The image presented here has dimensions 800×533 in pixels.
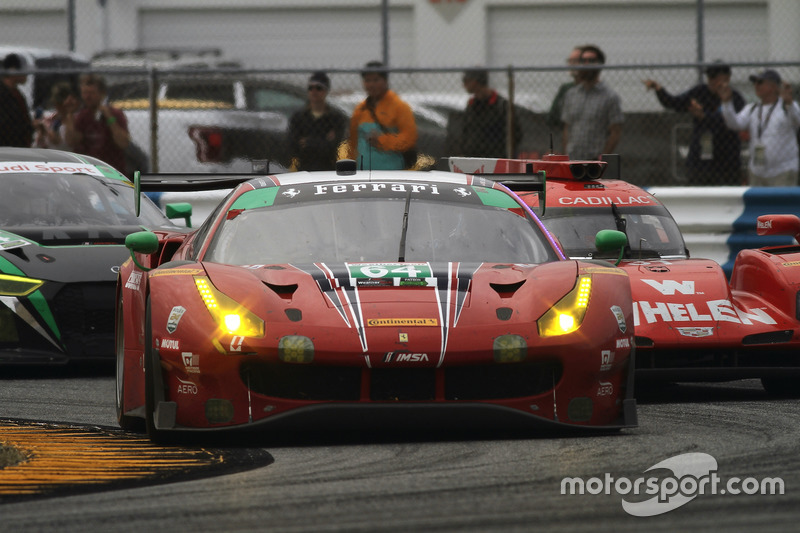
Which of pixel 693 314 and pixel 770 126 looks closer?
pixel 693 314

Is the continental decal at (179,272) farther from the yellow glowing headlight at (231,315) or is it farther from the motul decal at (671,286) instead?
the motul decal at (671,286)

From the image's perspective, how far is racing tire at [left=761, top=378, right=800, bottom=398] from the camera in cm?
846

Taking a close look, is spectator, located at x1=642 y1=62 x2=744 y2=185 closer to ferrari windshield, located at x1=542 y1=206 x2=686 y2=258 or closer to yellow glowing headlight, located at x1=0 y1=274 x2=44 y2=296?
ferrari windshield, located at x1=542 y1=206 x2=686 y2=258

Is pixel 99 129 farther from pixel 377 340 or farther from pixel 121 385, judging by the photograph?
pixel 377 340

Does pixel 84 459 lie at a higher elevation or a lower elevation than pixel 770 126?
lower

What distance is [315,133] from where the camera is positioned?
14070 millimetres

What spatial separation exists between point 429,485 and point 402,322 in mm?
1051

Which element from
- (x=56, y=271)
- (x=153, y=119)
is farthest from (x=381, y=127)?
(x=56, y=271)

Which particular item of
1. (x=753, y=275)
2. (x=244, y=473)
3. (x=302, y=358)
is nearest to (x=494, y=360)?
(x=302, y=358)

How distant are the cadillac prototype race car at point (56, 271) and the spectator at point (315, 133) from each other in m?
3.73

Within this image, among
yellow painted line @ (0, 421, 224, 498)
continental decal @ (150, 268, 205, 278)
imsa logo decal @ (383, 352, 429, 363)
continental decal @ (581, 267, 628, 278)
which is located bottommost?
yellow painted line @ (0, 421, 224, 498)

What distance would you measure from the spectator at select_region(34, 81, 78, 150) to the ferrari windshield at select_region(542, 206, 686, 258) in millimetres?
6689

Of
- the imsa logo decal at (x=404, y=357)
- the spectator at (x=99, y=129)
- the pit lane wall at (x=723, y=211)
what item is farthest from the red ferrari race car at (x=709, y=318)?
the spectator at (x=99, y=129)

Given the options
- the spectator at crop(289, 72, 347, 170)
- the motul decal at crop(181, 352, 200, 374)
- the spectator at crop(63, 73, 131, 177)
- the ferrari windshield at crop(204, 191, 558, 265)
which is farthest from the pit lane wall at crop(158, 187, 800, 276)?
the motul decal at crop(181, 352, 200, 374)
